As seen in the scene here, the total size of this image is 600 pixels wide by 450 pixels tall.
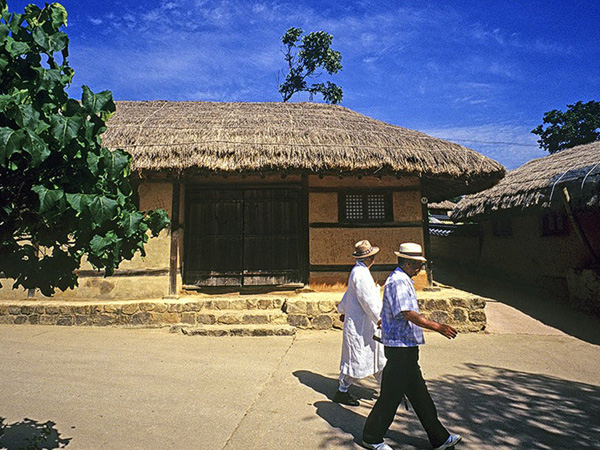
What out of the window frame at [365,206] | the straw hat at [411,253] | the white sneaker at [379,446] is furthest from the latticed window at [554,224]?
the white sneaker at [379,446]

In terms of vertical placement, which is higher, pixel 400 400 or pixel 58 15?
pixel 58 15

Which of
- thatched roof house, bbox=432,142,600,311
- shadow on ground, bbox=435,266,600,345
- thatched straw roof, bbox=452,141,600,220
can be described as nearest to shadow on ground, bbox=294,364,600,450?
shadow on ground, bbox=435,266,600,345

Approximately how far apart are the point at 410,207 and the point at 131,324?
17.1 feet

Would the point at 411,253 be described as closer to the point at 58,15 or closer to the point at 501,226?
the point at 58,15

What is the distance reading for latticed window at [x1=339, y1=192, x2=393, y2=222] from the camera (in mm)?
6691

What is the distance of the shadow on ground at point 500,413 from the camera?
103 inches

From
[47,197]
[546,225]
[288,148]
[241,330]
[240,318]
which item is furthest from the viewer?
[546,225]

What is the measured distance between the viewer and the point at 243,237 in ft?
22.0

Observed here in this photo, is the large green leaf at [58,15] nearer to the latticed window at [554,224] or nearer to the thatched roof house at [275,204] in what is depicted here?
the thatched roof house at [275,204]

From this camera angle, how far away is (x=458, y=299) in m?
5.88

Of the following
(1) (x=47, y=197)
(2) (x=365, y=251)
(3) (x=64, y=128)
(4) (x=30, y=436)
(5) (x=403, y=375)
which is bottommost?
(4) (x=30, y=436)

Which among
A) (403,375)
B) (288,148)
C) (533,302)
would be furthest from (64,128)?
(533,302)

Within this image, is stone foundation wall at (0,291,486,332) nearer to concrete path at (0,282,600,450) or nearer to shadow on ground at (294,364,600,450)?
concrete path at (0,282,600,450)

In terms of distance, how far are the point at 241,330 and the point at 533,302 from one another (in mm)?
6310
